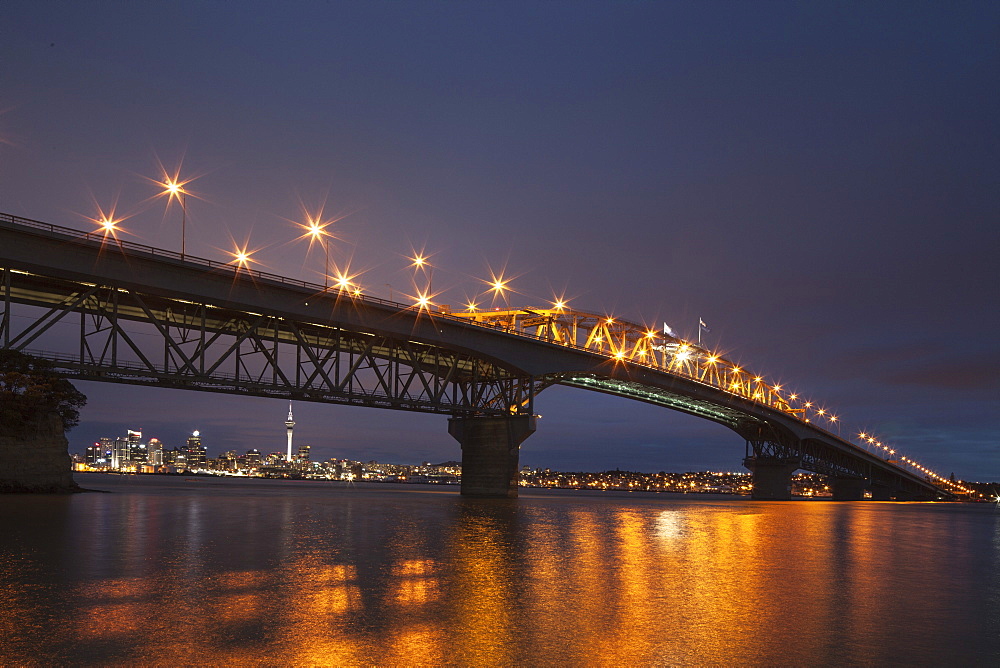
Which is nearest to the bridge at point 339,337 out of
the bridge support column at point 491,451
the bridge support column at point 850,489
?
the bridge support column at point 491,451

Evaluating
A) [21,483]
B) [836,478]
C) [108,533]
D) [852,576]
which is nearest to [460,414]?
[21,483]

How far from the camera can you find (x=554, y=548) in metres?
26.8

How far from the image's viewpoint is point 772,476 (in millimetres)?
141000

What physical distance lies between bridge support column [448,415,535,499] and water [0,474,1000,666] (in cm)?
4611

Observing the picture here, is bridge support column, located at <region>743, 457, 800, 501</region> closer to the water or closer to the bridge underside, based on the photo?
the bridge underside

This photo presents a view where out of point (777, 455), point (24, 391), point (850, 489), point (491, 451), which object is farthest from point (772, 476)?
point (24, 391)

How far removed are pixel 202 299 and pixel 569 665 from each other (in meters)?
48.0

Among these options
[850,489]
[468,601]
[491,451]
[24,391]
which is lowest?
[850,489]

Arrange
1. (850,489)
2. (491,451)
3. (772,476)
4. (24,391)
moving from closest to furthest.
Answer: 1. (24,391)
2. (491,451)
3. (772,476)
4. (850,489)

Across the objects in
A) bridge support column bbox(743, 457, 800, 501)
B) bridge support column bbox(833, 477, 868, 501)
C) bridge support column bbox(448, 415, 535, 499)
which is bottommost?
bridge support column bbox(833, 477, 868, 501)

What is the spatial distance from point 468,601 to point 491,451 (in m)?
62.8

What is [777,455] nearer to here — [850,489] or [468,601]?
[850,489]

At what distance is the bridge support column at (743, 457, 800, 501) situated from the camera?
14062 centimetres

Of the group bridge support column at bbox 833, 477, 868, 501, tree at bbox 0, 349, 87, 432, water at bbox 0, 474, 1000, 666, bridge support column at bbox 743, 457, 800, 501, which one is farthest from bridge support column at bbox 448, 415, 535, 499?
bridge support column at bbox 833, 477, 868, 501
